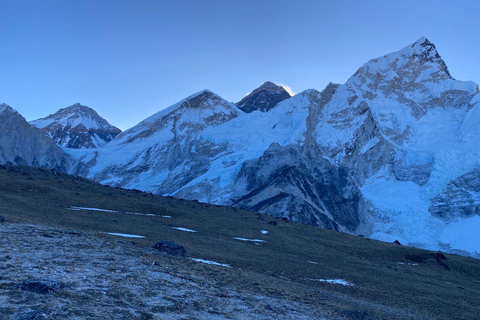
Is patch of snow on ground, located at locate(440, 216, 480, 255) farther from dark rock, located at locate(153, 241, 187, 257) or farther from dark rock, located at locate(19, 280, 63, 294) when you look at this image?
dark rock, located at locate(19, 280, 63, 294)

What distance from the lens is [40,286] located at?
9023 mm

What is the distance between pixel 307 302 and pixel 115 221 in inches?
813

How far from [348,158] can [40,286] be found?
151380mm

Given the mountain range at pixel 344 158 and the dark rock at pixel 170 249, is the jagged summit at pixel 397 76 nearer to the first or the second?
the mountain range at pixel 344 158

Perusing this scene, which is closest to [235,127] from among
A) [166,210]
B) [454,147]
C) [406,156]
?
[406,156]

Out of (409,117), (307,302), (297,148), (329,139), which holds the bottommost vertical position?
(307,302)

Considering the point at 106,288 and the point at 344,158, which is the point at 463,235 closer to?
the point at 344,158

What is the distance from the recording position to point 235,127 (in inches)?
6875

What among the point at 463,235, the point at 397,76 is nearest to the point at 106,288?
the point at 463,235

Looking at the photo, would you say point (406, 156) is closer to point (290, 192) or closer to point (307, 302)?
point (290, 192)

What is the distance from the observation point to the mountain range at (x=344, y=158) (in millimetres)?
116250

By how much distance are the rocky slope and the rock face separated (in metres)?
12.7

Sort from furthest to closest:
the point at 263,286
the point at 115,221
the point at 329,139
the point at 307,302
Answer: the point at 329,139, the point at 115,221, the point at 263,286, the point at 307,302

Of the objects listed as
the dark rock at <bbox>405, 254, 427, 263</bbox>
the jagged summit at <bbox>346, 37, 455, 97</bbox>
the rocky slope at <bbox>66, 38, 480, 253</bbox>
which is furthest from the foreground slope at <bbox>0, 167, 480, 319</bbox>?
the jagged summit at <bbox>346, 37, 455, 97</bbox>
